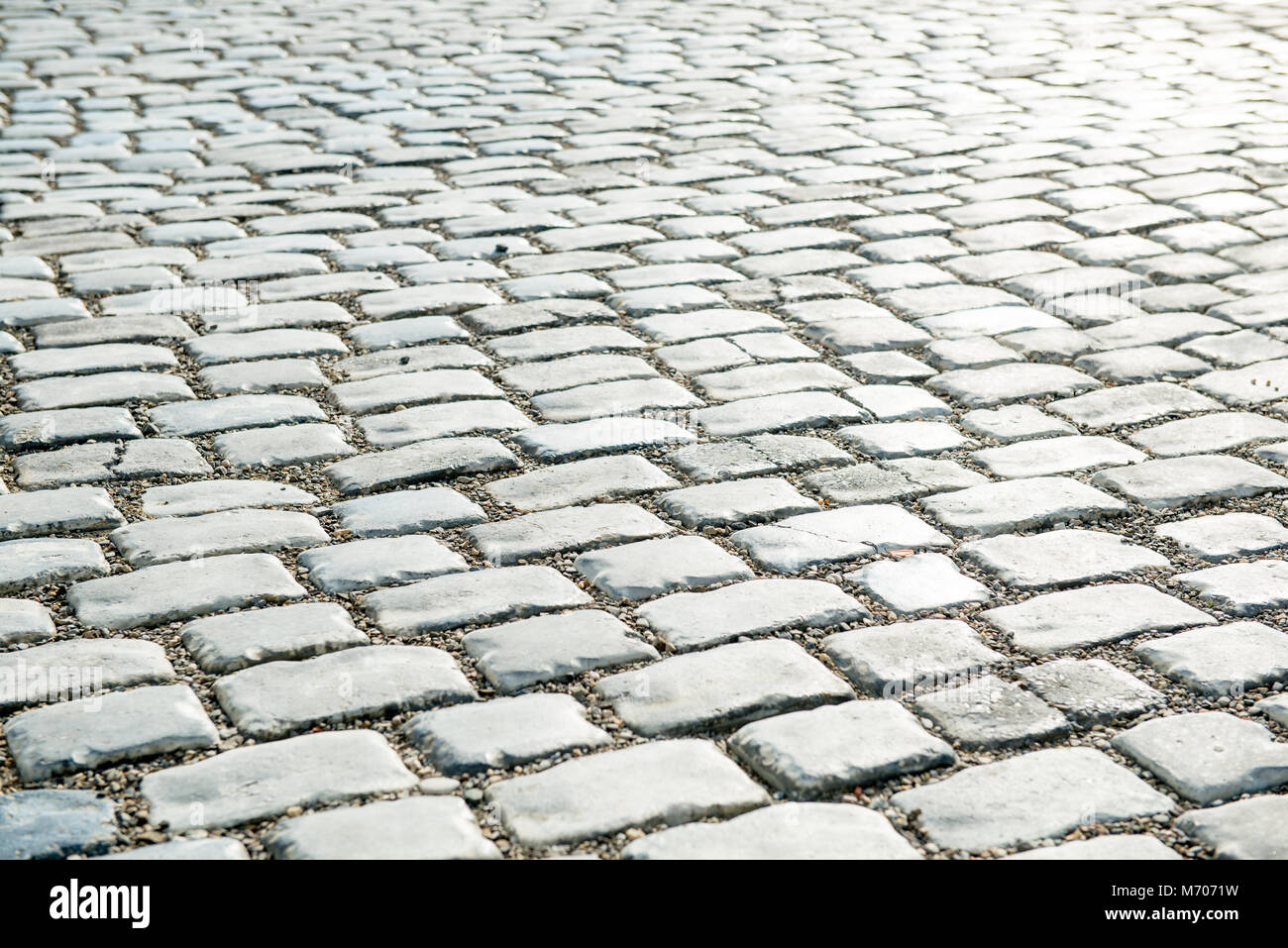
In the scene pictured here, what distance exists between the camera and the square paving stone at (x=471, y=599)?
274 cm

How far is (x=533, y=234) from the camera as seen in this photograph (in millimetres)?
5082

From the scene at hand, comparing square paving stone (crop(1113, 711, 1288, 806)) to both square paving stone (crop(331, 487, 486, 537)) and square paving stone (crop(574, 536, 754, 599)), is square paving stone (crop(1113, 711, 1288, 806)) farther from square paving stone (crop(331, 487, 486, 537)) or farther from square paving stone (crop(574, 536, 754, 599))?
square paving stone (crop(331, 487, 486, 537))

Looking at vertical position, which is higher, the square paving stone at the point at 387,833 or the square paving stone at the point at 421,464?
the square paving stone at the point at 387,833

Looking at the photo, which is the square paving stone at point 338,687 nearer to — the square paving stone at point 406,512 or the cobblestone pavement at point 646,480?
the cobblestone pavement at point 646,480

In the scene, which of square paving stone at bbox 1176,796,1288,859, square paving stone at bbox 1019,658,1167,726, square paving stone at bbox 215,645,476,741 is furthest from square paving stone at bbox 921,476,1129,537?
square paving stone at bbox 215,645,476,741

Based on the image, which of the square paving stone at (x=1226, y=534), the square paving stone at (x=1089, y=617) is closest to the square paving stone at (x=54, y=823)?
the square paving stone at (x=1089, y=617)

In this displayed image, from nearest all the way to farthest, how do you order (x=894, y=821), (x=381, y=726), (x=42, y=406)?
(x=894, y=821), (x=381, y=726), (x=42, y=406)

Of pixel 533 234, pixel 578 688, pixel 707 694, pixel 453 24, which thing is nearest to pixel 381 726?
pixel 578 688

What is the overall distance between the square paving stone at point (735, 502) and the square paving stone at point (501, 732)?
0.77 metres

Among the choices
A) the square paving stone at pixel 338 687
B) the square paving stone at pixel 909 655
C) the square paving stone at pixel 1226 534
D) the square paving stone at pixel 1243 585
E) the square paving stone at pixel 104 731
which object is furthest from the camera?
the square paving stone at pixel 1226 534

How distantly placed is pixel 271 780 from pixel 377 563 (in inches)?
29.5

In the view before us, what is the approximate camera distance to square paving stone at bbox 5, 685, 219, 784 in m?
2.32
